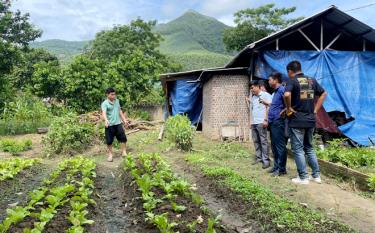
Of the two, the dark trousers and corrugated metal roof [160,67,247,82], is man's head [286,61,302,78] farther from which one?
corrugated metal roof [160,67,247,82]

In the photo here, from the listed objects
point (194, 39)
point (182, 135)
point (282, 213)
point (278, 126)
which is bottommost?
point (282, 213)

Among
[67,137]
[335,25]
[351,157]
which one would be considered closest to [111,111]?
[67,137]

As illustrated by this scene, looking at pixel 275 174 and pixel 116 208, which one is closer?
pixel 116 208

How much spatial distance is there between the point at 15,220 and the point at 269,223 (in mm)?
2746

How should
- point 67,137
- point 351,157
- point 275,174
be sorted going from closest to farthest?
point 275,174 < point 351,157 < point 67,137

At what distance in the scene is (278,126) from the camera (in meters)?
7.06

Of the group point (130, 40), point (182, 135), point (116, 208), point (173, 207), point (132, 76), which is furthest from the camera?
point (130, 40)

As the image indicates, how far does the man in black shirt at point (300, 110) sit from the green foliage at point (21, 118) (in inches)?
556

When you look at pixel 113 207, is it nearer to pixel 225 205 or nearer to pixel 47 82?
pixel 225 205

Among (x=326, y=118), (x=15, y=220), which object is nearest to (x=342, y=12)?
(x=326, y=118)

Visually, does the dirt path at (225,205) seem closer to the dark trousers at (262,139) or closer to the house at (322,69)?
the dark trousers at (262,139)

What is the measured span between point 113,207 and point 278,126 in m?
3.24

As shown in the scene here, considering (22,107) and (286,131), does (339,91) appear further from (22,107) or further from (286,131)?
(22,107)

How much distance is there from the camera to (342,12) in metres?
11.6
